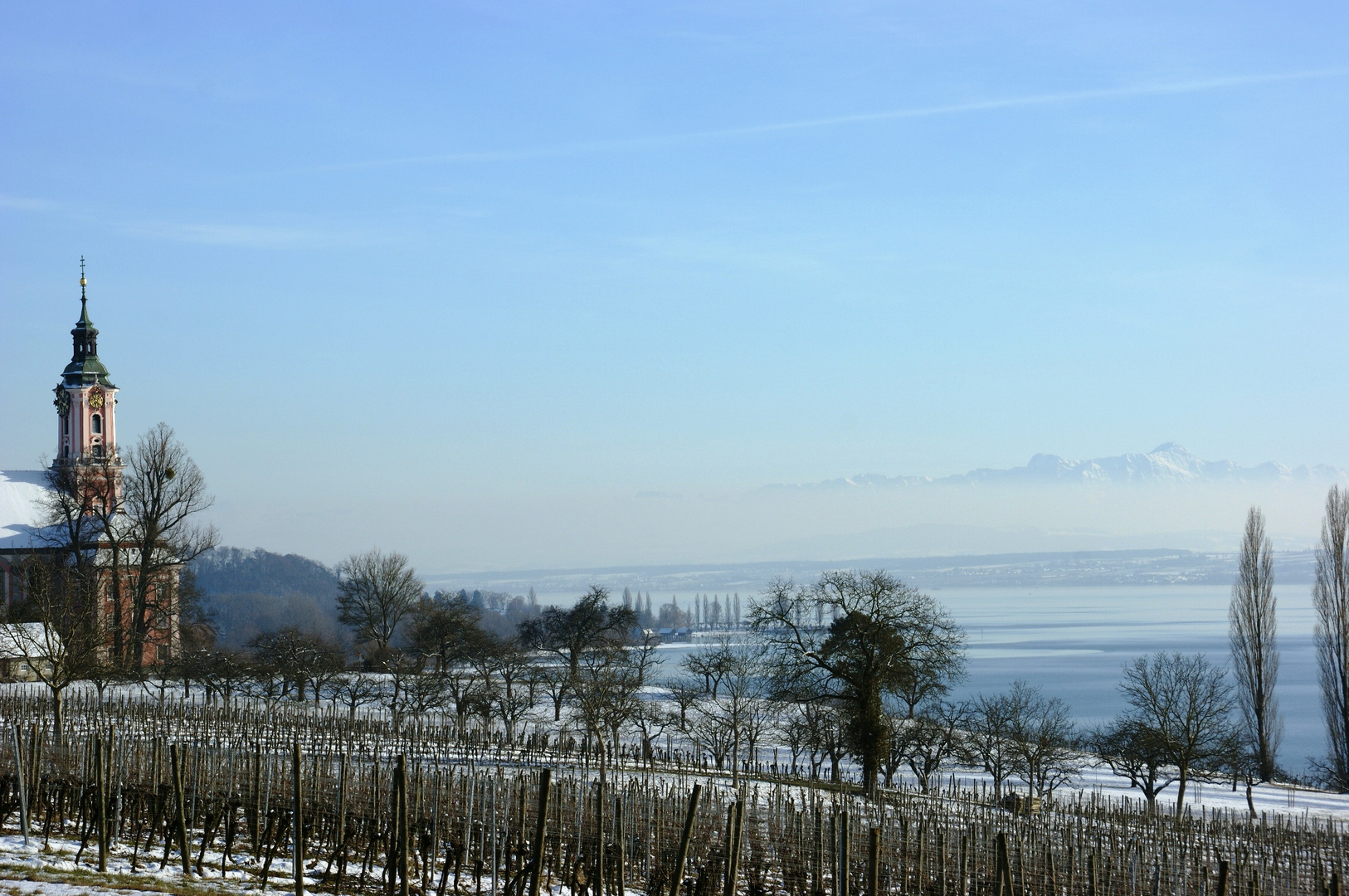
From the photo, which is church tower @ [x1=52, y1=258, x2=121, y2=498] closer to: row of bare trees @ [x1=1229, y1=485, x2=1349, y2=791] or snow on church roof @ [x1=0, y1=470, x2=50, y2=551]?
snow on church roof @ [x1=0, y1=470, x2=50, y2=551]

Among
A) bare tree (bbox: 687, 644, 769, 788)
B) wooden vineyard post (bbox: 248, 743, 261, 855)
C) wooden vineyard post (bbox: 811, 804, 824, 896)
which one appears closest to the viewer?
wooden vineyard post (bbox: 811, 804, 824, 896)

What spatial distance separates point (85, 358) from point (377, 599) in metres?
27.2

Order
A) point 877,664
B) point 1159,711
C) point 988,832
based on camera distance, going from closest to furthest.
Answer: point 988,832 → point 877,664 → point 1159,711

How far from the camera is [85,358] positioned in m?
Result: 79.8

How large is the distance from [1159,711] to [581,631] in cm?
3712

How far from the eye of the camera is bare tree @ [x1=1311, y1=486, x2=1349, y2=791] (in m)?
50.9

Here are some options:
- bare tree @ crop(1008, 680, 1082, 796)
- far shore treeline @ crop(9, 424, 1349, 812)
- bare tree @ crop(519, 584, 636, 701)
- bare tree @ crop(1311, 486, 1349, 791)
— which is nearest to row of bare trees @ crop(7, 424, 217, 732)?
far shore treeline @ crop(9, 424, 1349, 812)

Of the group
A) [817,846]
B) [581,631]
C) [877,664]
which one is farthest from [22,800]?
[581,631]

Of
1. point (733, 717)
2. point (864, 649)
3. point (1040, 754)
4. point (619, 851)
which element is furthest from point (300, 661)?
point (619, 851)

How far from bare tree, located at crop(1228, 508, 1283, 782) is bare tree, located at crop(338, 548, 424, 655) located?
4610cm

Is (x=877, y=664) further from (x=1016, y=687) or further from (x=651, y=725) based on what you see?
(x=1016, y=687)

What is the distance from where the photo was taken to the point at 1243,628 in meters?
57.8

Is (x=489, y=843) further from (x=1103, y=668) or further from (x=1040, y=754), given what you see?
(x=1103, y=668)

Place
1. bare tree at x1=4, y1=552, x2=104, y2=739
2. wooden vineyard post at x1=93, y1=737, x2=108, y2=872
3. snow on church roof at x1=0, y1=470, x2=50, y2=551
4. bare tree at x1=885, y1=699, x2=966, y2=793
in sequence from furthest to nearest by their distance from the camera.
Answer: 1. snow on church roof at x1=0, y1=470, x2=50, y2=551
2. bare tree at x1=885, y1=699, x2=966, y2=793
3. bare tree at x1=4, y1=552, x2=104, y2=739
4. wooden vineyard post at x1=93, y1=737, x2=108, y2=872
